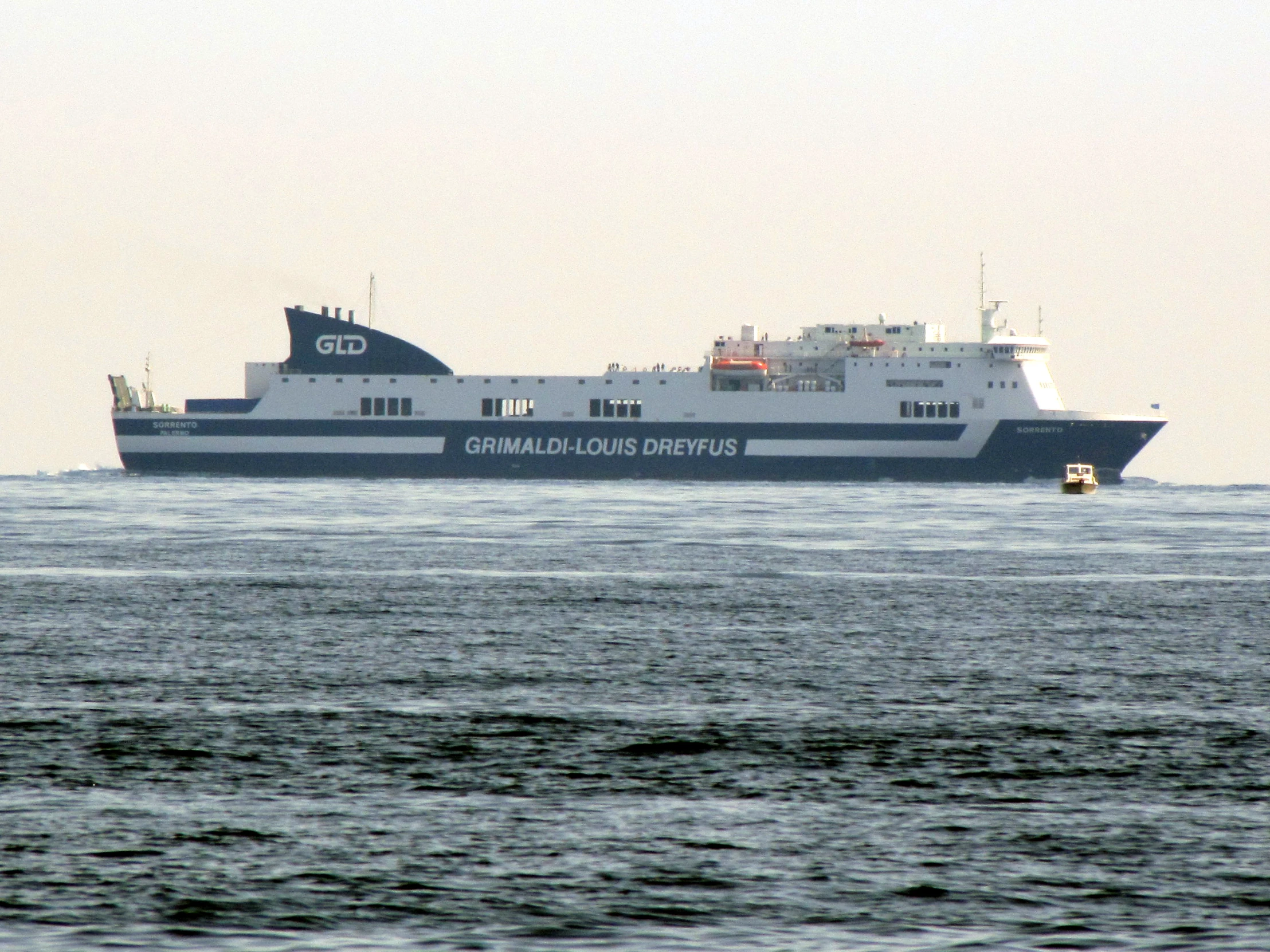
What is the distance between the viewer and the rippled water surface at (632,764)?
8.41 metres

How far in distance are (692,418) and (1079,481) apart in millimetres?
18999

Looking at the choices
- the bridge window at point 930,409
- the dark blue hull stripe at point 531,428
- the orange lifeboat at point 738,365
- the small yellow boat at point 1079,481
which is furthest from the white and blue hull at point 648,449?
the small yellow boat at point 1079,481

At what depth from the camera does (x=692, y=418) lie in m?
86.3

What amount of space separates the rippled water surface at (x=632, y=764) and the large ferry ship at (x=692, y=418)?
54391 mm

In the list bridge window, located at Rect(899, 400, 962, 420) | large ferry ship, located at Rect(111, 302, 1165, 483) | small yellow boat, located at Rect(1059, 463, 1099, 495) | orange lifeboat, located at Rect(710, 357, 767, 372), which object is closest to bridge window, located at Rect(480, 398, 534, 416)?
large ferry ship, located at Rect(111, 302, 1165, 483)

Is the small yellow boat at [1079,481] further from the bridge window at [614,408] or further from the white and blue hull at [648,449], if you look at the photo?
the bridge window at [614,408]

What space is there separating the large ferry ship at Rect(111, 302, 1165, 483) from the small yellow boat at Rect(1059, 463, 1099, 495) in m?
3.23

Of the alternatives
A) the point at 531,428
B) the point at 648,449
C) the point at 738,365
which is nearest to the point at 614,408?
the point at 648,449

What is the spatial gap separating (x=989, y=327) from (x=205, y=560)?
6062 cm

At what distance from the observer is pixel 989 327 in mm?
89125

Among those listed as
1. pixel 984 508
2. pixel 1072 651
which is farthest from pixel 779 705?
pixel 984 508

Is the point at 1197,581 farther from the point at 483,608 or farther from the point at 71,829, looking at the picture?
the point at 71,829

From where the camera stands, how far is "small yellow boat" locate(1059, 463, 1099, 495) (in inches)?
3169

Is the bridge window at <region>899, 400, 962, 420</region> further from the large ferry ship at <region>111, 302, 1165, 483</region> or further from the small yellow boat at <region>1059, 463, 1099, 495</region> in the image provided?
the small yellow boat at <region>1059, 463, 1099, 495</region>
